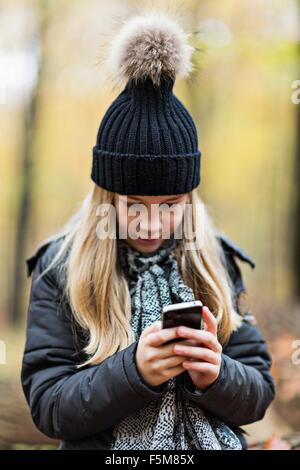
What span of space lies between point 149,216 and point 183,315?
1.54 ft

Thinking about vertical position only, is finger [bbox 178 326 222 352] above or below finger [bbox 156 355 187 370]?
above

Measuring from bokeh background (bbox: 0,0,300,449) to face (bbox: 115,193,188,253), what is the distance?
334 centimetres

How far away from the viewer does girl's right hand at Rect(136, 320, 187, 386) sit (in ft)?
5.62

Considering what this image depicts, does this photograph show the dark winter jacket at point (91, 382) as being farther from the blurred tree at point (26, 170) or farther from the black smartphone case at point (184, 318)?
the blurred tree at point (26, 170)

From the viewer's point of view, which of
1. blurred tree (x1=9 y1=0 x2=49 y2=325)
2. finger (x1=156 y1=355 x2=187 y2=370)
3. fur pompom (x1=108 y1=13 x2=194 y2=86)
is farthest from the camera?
blurred tree (x1=9 y1=0 x2=49 y2=325)

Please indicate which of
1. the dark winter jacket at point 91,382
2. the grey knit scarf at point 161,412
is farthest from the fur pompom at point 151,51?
the dark winter jacket at point 91,382

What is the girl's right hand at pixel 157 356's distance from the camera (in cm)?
171

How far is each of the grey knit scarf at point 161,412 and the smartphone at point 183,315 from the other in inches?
14.3
